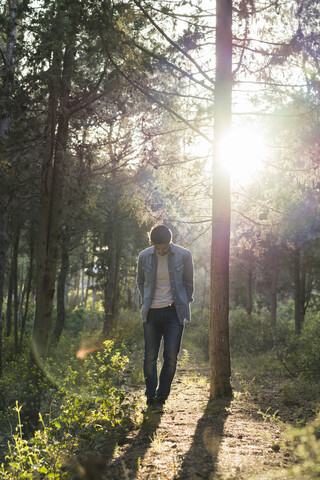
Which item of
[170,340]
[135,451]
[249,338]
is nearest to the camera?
[135,451]

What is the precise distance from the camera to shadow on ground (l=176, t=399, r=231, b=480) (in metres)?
3.09

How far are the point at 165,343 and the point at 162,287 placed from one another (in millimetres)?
643

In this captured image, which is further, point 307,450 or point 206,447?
point 206,447

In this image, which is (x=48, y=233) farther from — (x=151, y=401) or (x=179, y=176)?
(x=151, y=401)

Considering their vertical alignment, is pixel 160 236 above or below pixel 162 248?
above

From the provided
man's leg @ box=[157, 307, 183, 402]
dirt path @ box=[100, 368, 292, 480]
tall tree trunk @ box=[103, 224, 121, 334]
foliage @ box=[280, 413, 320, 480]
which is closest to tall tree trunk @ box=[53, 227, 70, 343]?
tall tree trunk @ box=[103, 224, 121, 334]

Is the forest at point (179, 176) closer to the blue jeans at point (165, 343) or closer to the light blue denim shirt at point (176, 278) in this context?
the blue jeans at point (165, 343)

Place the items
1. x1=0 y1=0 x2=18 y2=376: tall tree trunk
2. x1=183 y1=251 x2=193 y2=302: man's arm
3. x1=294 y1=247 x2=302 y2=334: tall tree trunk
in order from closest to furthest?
x1=183 y1=251 x2=193 y2=302: man's arm → x1=0 y1=0 x2=18 y2=376: tall tree trunk → x1=294 y1=247 x2=302 y2=334: tall tree trunk

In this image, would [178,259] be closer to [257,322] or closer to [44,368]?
[44,368]

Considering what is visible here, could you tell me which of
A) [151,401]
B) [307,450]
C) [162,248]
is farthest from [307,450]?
[162,248]

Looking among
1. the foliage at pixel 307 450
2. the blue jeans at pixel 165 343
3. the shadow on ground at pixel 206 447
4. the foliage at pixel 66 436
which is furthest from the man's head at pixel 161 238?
the foliage at pixel 307 450

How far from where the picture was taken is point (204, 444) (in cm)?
378

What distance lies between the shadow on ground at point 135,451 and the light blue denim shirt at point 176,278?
109 centimetres

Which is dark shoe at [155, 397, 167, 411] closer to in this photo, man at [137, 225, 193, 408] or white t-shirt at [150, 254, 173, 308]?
man at [137, 225, 193, 408]
